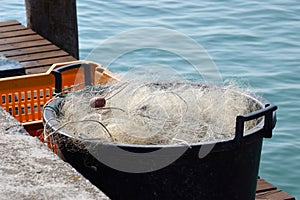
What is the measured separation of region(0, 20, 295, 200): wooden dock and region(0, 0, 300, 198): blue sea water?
1.81 m

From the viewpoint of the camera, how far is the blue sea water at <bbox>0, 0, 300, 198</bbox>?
23.8 ft

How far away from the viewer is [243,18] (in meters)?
10.8

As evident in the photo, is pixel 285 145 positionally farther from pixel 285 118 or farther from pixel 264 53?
pixel 264 53

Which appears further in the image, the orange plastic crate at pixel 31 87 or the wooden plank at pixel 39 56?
the wooden plank at pixel 39 56

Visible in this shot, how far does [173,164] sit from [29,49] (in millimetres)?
3909

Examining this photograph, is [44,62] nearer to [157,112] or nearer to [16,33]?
[16,33]

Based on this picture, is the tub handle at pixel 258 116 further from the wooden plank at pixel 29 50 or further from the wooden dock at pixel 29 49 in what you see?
the wooden plank at pixel 29 50

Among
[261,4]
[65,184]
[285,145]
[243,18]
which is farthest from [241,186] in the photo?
[261,4]

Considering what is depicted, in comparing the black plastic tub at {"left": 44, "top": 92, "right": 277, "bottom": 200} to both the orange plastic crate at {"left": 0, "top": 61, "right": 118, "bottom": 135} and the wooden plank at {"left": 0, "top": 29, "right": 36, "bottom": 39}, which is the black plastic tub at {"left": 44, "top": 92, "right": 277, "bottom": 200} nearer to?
the orange plastic crate at {"left": 0, "top": 61, "right": 118, "bottom": 135}

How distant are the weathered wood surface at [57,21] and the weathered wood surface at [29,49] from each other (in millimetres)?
94

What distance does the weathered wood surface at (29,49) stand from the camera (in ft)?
20.1

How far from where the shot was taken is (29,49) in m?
6.54

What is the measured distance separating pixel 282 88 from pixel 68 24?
294 cm

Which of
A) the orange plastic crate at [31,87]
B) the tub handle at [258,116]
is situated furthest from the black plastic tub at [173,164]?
the orange plastic crate at [31,87]
